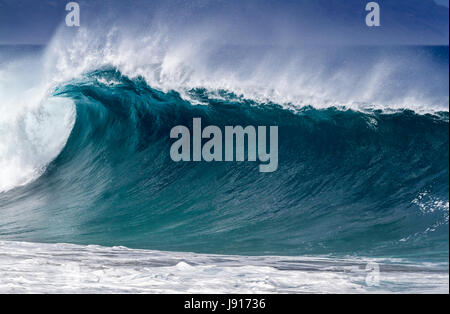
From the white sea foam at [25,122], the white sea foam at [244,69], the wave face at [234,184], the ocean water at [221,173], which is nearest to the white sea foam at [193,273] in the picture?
the ocean water at [221,173]

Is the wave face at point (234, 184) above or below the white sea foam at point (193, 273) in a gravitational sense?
above

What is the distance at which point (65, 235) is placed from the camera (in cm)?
545

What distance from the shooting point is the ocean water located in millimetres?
4656

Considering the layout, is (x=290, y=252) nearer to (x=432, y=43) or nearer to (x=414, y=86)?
(x=414, y=86)

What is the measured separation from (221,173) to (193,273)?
5.82 feet

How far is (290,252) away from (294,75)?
2.59m

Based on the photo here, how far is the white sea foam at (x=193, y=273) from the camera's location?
13.6 feet

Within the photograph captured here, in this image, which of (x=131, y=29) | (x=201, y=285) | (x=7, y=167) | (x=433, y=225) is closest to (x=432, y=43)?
(x=433, y=225)

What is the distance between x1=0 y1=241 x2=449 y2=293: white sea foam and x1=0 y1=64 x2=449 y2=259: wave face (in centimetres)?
27

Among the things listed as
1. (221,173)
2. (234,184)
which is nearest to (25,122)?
(221,173)

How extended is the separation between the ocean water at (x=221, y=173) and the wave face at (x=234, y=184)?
0.02 m

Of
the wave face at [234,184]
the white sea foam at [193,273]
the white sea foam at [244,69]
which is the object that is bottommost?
the white sea foam at [193,273]

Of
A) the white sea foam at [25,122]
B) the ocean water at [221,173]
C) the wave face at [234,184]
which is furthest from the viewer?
the white sea foam at [25,122]

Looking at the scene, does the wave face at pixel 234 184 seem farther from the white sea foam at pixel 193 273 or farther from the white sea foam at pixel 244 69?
the white sea foam at pixel 193 273
